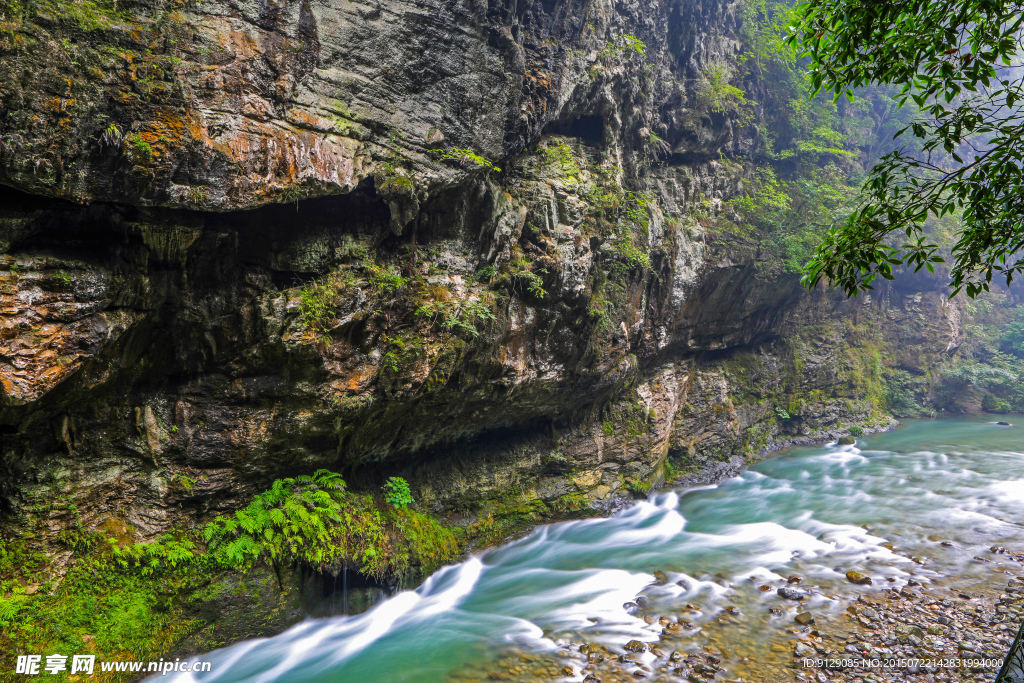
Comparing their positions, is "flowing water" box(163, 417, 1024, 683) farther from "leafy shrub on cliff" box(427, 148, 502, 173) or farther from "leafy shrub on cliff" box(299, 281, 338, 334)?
"leafy shrub on cliff" box(427, 148, 502, 173)

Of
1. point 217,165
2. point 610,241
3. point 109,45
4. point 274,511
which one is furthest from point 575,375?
point 109,45

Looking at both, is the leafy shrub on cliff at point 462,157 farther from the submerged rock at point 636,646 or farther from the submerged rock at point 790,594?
the submerged rock at point 790,594

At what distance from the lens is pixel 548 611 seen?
327 inches

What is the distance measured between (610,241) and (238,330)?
7.86 meters

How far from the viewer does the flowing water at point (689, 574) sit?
7195 millimetres

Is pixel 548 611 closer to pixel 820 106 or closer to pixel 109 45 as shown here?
pixel 109 45

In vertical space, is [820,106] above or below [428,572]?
above

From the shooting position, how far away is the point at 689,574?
9.24 meters

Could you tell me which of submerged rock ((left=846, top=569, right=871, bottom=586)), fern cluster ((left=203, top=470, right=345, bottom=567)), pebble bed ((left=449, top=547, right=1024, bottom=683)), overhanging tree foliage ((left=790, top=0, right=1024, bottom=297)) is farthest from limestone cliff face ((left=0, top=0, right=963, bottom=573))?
overhanging tree foliage ((left=790, top=0, right=1024, bottom=297))

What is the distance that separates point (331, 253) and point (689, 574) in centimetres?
810

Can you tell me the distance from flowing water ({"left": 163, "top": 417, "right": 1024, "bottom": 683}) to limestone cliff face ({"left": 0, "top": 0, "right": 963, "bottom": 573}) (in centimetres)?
167

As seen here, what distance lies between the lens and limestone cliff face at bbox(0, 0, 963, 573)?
20.0ft

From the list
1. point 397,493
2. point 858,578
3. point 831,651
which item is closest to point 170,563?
point 397,493

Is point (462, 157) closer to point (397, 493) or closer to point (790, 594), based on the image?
point (397, 493)
